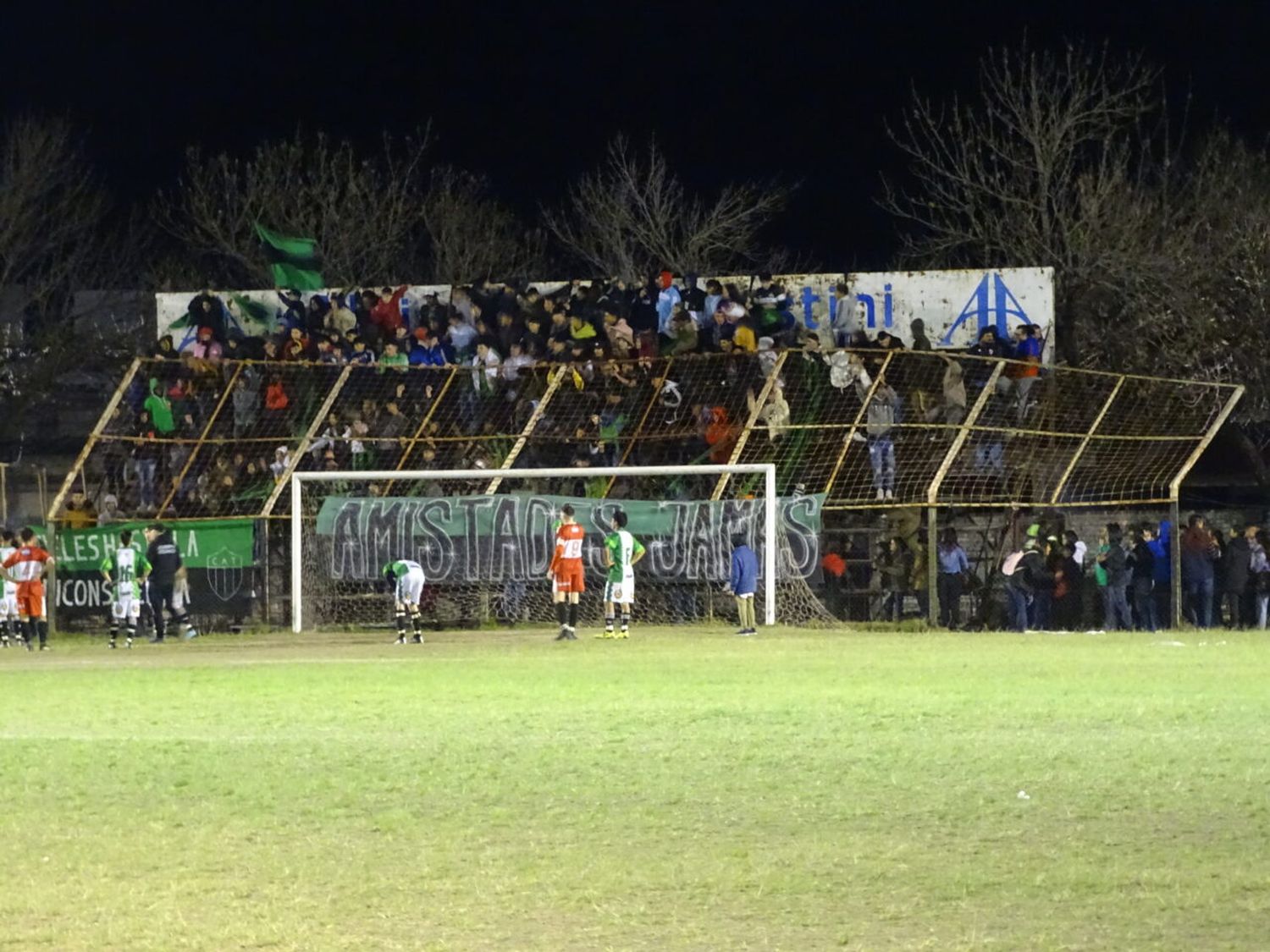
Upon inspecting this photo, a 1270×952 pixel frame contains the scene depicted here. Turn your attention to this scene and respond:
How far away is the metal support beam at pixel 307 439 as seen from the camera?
28.9 metres

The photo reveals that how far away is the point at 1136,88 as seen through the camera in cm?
4234

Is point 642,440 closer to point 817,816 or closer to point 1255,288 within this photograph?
point 1255,288

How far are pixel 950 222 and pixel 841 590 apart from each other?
728 inches

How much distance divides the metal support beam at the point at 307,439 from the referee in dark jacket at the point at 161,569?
5.83ft

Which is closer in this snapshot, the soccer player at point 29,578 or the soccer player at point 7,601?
the soccer player at point 29,578

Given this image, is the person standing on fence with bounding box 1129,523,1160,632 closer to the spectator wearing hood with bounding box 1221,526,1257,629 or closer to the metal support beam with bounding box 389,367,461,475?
the spectator wearing hood with bounding box 1221,526,1257,629

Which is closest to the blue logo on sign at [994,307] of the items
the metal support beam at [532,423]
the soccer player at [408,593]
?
the metal support beam at [532,423]

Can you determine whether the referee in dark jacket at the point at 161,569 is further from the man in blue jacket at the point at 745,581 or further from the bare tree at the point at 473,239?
the bare tree at the point at 473,239

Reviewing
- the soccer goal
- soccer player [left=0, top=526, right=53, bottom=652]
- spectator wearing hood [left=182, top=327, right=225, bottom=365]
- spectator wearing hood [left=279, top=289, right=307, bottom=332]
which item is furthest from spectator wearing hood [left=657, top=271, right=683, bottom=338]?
soccer player [left=0, top=526, right=53, bottom=652]

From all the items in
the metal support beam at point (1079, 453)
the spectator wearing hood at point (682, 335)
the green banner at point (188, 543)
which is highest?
the spectator wearing hood at point (682, 335)

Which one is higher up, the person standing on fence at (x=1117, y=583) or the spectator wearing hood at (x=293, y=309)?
the spectator wearing hood at (x=293, y=309)

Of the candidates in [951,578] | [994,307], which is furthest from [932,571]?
[994,307]

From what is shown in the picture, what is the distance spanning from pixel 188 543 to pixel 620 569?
6.99m

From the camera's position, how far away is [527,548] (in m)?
28.2
